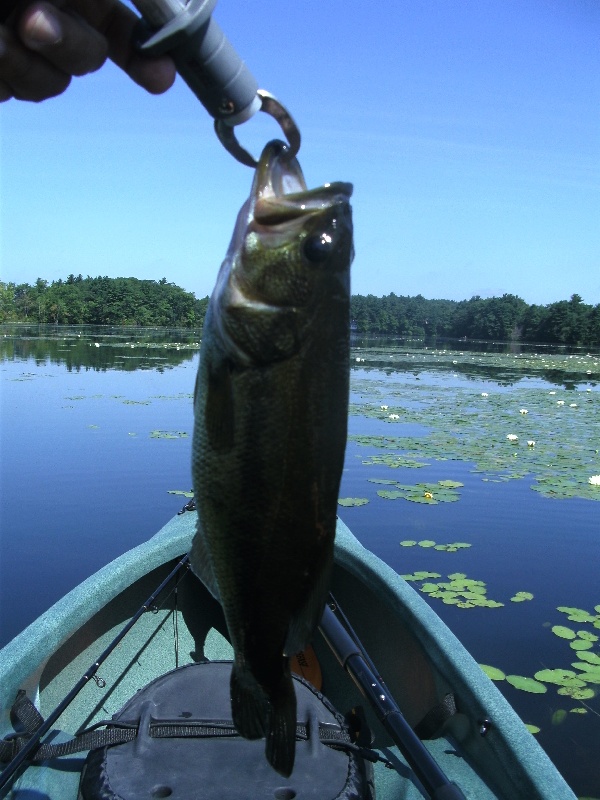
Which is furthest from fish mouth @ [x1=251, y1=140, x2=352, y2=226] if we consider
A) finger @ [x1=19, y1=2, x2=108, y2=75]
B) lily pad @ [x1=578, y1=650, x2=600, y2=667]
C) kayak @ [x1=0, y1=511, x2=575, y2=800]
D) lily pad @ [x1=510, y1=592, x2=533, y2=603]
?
lily pad @ [x1=510, y1=592, x2=533, y2=603]

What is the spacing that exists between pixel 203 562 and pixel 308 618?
0.84 ft

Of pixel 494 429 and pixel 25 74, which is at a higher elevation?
pixel 25 74

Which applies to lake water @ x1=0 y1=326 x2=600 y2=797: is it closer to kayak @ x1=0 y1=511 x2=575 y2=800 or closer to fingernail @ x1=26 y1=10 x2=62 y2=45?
kayak @ x1=0 y1=511 x2=575 y2=800

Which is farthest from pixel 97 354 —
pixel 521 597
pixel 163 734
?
pixel 163 734

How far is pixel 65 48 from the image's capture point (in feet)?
4.49

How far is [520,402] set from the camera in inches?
714

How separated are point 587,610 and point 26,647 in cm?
504

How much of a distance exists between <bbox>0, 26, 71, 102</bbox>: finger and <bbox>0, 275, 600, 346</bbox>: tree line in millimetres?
45149

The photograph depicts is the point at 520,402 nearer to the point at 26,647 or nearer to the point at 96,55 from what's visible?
the point at 26,647

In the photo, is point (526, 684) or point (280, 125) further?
point (526, 684)

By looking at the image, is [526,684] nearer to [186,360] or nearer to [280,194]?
[280,194]

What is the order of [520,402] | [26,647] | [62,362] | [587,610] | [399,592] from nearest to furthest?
[26,647] < [399,592] < [587,610] < [520,402] < [62,362]

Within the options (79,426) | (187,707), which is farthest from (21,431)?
(187,707)

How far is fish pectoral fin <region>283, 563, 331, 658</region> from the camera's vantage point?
1465 mm
